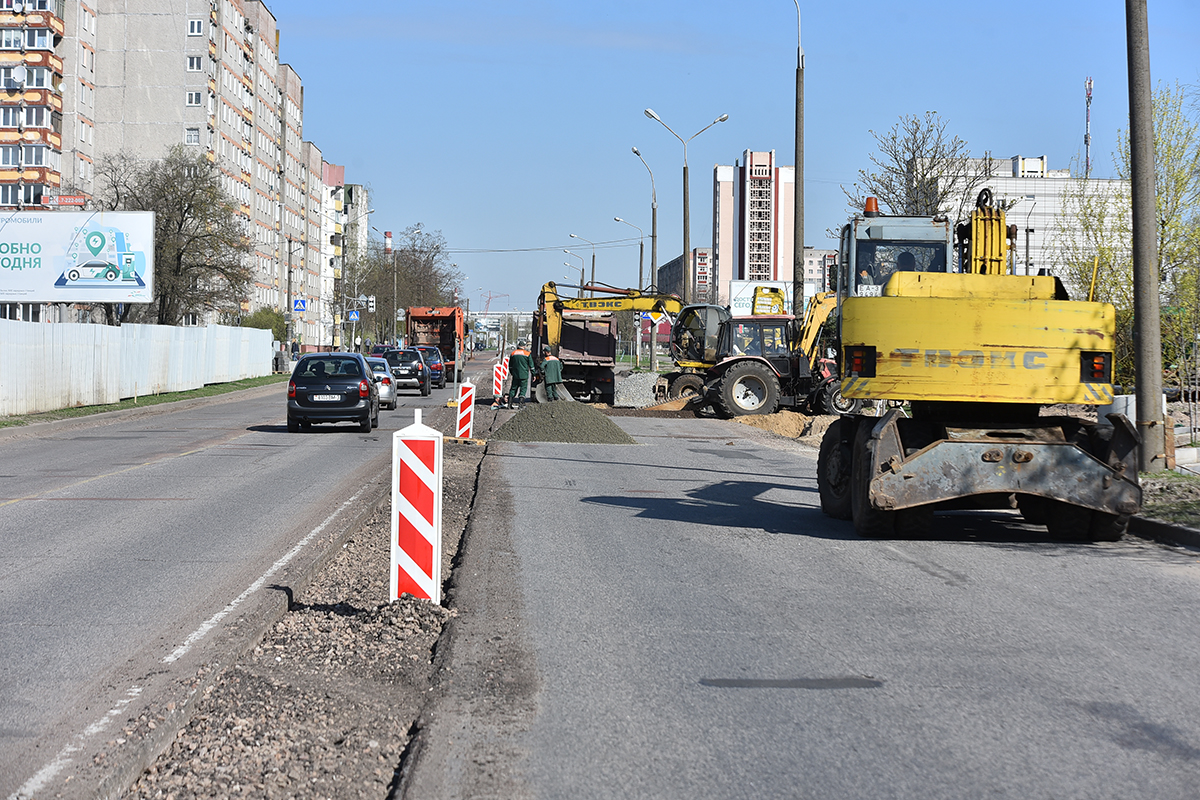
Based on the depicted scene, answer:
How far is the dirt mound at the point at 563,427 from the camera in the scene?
74.5 feet

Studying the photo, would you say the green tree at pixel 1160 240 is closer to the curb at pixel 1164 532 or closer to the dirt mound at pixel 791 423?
the dirt mound at pixel 791 423

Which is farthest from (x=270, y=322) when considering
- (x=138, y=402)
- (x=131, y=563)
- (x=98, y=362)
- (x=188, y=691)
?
(x=188, y=691)

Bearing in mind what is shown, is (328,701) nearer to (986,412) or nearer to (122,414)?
(986,412)

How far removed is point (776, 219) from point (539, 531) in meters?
178

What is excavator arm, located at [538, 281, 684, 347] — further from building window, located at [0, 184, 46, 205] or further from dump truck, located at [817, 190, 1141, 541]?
building window, located at [0, 184, 46, 205]

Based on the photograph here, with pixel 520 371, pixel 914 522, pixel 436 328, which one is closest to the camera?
pixel 914 522

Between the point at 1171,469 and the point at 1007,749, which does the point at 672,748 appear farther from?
the point at 1171,469

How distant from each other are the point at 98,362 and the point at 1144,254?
2806 centimetres

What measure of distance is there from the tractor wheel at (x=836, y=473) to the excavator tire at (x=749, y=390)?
17.8m

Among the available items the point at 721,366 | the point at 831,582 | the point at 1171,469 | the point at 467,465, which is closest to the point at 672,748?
the point at 831,582

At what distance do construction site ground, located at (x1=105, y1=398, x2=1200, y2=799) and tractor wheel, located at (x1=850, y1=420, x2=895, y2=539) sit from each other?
12.0 feet

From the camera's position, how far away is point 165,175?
2082 inches

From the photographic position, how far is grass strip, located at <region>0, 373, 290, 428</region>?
86.1 feet

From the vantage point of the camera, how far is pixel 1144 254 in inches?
520
